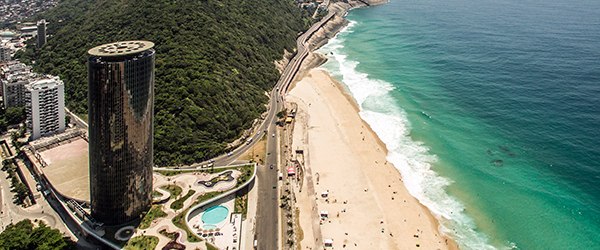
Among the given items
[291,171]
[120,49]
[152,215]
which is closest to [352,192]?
[291,171]

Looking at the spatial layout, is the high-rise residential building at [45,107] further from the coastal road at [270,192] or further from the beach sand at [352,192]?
the beach sand at [352,192]

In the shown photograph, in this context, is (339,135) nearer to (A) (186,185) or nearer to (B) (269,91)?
(B) (269,91)

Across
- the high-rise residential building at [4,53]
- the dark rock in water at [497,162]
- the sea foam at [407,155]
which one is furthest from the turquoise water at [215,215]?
the high-rise residential building at [4,53]

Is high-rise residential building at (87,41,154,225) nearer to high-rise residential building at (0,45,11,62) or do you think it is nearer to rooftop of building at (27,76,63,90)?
rooftop of building at (27,76,63,90)

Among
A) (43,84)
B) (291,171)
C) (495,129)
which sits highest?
(43,84)

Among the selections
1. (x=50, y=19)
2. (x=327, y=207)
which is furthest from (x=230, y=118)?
(x=50, y=19)

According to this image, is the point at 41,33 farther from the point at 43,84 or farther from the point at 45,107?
the point at 45,107
